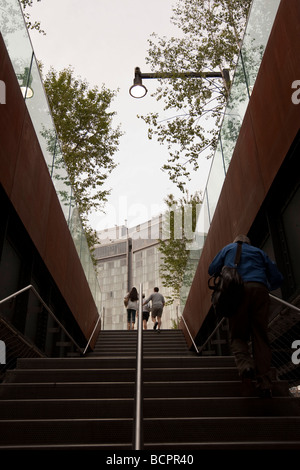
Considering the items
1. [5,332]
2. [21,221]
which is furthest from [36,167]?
[5,332]

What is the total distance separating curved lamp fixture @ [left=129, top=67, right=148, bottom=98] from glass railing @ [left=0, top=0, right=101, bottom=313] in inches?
85.5

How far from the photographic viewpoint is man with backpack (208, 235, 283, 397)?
3.63 meters

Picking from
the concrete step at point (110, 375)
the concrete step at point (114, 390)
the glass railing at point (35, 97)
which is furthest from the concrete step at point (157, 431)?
the glass railing at point (35, 97)

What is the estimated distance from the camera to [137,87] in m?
8.66

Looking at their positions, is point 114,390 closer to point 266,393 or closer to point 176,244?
point 266,393

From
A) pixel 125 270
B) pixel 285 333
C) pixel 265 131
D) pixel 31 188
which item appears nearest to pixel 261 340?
pixel 285 333

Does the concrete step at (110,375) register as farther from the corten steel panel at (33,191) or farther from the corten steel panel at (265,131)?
the corten steel panel at (265,131)

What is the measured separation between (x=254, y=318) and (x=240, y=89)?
4021 millimetres

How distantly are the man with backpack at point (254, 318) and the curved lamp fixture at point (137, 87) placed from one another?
5.71 meters

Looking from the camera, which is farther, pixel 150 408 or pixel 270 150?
pixel 270 150

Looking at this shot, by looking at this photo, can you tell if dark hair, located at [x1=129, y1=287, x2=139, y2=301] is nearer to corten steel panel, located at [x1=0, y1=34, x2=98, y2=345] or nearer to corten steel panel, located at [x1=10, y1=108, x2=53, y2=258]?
corten steel panel, located at [x1=0, y1=34, x2=98, y2=345]

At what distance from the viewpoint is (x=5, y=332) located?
4621 mm

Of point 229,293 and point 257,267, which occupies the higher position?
point 257,267

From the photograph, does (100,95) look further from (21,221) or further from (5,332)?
(5,332)
